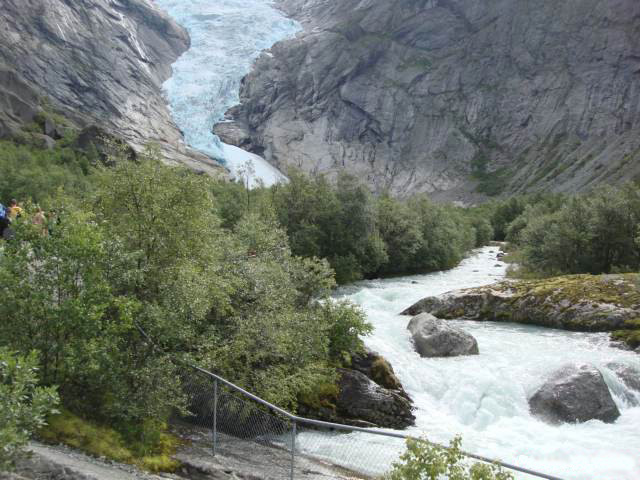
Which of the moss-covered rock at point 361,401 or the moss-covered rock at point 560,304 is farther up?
the moss-covered rock at point 560,304

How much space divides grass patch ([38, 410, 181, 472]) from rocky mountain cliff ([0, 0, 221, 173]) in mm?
99741

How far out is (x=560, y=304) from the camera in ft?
92.4

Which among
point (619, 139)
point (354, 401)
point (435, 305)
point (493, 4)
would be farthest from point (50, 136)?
point (493, 4)

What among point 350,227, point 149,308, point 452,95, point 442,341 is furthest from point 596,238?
point 452,95

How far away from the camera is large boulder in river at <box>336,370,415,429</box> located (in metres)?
17.4

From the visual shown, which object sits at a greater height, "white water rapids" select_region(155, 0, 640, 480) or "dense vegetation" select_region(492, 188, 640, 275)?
"dense vegetation" select_region(492, 188, 640, 275)

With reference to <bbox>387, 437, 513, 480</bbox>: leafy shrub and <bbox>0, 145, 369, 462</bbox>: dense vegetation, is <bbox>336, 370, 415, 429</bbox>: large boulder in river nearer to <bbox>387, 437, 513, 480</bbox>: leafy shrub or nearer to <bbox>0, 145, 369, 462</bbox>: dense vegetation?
<bbox>0, 145, 369, 462</bbox>: dense vegetation

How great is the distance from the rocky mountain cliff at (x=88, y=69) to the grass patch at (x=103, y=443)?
327 ft

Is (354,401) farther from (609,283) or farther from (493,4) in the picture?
(493,4)

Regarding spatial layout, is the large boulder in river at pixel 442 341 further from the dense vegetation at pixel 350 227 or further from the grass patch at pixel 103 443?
the dense vegetation at pixel 350 227

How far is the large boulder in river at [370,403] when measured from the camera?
17391 mm

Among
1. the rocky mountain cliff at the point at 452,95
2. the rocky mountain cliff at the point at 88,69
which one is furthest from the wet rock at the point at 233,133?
the rocky mountain cliff at the point at 88,69

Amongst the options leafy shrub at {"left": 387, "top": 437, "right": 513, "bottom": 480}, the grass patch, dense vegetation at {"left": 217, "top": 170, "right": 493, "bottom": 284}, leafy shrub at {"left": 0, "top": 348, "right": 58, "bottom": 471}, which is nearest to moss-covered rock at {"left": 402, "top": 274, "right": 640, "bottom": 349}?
dense vegetation at {"left": 217, "top": 170, "right": 493, "bottom": 284}

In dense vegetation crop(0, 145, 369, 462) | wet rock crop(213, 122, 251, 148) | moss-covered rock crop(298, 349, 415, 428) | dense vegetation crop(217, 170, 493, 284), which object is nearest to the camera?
dense vegetation crop(0, 145, 369, 462)
